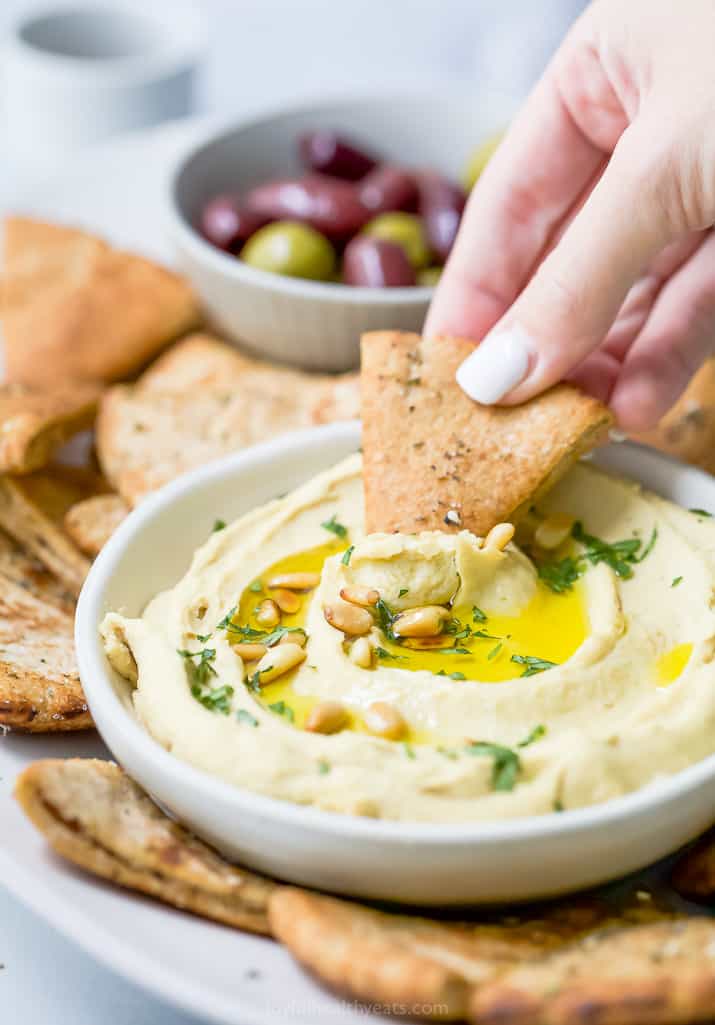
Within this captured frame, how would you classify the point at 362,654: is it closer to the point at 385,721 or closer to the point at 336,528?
the point at 385,721

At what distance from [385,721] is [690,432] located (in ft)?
5.67

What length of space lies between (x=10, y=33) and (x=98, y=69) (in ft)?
1.85

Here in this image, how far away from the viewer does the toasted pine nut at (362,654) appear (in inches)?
99.9

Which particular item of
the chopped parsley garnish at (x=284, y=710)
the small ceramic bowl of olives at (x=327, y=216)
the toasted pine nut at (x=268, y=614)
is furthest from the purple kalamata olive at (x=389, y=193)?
the chopped parsley garnish at (x=284, y=710)

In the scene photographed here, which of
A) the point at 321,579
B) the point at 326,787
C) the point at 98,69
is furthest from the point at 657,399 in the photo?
the point at 98,69

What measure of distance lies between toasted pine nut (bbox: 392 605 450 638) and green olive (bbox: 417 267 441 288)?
2084 mm

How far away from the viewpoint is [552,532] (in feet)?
9.86

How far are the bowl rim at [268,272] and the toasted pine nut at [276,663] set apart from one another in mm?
1892

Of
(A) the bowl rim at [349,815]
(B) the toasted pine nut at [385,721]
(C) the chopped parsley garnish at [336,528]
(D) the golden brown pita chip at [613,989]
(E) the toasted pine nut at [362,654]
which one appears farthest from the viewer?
(C) the chopped parsley garnish at [336,528]

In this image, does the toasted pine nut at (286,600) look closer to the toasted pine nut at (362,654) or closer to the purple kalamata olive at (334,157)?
the toasted pine nut at (362,654)

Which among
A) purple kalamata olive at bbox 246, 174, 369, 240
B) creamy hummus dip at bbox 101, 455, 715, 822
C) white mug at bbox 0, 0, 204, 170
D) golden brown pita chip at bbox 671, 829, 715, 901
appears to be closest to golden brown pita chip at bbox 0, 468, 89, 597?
creamy hummus dip at bbox 101, 455, 715, 822

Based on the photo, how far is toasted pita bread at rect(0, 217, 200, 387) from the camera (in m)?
4.27

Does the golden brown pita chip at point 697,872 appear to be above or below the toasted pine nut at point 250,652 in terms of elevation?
below

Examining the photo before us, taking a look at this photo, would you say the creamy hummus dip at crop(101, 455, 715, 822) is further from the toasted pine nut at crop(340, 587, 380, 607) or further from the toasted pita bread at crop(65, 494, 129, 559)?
the toasted pita bread at crop(65, 494, 129, 559)
